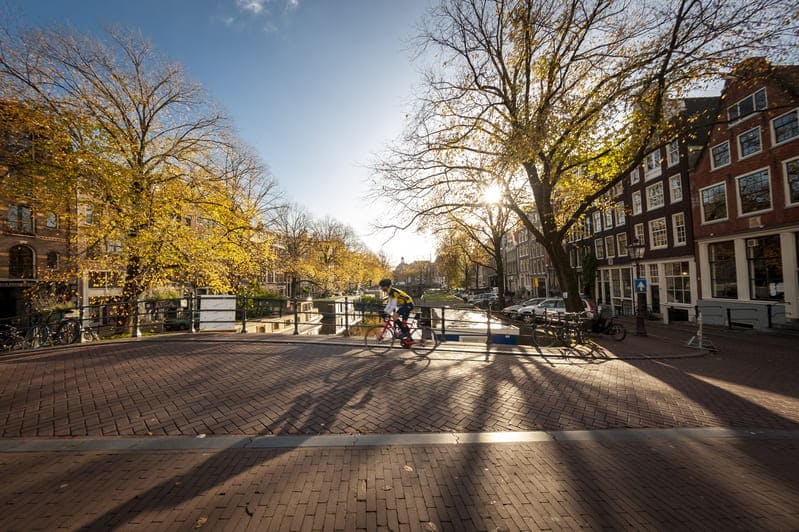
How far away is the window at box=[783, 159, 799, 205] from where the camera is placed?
13398 millimetres

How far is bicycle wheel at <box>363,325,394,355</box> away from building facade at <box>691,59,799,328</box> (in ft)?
54.0

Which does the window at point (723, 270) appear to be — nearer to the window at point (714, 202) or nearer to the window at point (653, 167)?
the window at point (714, 202)

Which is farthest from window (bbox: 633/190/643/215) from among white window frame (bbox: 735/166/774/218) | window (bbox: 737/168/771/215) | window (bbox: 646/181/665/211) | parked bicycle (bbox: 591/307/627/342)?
parked bicycle (bbox: 591/307/627/342)

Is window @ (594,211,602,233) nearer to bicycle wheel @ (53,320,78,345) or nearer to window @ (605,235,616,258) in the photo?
window @ (605,235,616,258)

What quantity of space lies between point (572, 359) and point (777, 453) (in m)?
4.85

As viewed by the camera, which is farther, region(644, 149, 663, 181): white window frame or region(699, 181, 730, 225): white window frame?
region(644, 149, 663, 181): white window frame

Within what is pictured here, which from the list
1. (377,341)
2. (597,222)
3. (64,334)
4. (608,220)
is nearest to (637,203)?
(608,220)

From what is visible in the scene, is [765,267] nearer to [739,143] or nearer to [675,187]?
[739,143]

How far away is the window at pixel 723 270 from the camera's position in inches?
656

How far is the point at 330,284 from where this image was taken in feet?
118

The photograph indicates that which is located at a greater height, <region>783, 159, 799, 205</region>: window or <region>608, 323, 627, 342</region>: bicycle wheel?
<region>783, 159, 799, 205</region>: window

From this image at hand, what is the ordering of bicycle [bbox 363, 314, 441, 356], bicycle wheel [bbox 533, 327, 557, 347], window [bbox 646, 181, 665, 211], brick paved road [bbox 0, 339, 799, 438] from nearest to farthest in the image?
brick paved road [bbox 0, 339, 799, 438]
bicycle [bbox 363, 314, 441, 356]
bicycle wheel [bbox 533, 327, 557, 347]
window [bbox 646, 181, 665, 211]

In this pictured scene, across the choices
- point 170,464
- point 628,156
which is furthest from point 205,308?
point 628,156

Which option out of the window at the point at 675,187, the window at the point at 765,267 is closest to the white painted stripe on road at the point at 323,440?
the window at the point at 765,267
